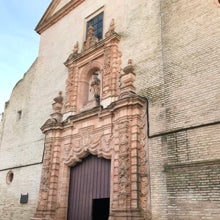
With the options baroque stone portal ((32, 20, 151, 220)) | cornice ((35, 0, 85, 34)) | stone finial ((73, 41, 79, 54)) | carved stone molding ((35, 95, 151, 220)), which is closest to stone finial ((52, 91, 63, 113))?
baroque stone portal ((32, 20, 151, 220))

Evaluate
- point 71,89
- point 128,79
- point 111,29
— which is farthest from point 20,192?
point 111,29

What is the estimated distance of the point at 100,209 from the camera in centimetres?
830

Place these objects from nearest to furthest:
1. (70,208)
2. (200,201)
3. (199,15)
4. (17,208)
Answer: (200,201)
(199,15)
(70,208)
(17,208)

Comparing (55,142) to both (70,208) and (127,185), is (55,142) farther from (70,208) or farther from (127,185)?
(127,185)

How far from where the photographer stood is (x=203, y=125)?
6254 mm

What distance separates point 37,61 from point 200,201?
9837 millimetres

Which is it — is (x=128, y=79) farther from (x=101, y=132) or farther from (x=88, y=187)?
(x=88, y=187)

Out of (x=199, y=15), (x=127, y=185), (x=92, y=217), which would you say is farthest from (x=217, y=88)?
(x=92, y=217)

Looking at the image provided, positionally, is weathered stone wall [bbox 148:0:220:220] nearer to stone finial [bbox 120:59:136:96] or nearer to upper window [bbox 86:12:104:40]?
stone finial [bbox 120:59:136:96]

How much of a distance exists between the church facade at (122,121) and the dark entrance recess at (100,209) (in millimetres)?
28

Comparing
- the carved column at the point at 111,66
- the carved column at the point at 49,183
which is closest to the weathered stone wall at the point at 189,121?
the carved column at the point at 111,66

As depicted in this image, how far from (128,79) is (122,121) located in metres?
1.30

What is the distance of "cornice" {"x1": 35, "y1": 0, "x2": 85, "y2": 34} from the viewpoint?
12316mm

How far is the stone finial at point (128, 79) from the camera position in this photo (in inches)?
317
